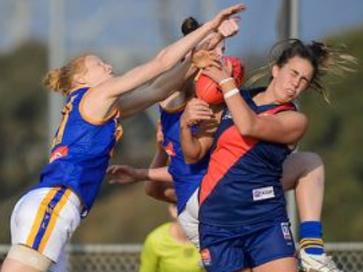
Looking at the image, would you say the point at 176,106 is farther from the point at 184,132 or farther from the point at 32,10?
the point at 32,10

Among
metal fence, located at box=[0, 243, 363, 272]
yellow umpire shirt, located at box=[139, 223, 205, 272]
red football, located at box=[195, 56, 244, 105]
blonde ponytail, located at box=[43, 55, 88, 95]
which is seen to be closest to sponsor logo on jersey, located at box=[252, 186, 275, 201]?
red football, located at box=[195, 56, 244, 105]

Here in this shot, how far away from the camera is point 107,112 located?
6277 millimetres

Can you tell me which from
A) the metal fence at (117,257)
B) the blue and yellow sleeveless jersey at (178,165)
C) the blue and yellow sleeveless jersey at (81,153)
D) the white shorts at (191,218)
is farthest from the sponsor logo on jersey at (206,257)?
the metal fence at (117,257)

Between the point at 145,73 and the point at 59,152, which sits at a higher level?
the point at 145,73

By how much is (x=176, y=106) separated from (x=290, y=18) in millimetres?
1100

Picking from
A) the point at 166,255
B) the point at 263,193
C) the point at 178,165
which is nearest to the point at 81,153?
the point at 178,165

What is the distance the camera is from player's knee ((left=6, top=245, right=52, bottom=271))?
6160 millimetres

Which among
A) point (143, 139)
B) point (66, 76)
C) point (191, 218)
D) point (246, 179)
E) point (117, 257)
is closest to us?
point (246, 179)

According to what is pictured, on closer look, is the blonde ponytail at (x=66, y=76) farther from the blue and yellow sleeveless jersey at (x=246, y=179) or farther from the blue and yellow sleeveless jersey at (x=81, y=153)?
the blue and yellow sleeveless jersey at (x=246, y=179)

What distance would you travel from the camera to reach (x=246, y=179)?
612cm

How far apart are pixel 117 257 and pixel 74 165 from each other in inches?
108

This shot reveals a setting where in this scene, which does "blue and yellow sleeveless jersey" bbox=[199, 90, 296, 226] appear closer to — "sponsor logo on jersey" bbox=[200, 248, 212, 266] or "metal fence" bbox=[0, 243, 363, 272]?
"sponsor logo on jersey" bbox=[200, 248, 212, 266]

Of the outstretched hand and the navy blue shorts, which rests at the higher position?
the outstretched hand

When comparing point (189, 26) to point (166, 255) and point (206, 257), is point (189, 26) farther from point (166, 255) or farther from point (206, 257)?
point (166, 255)
